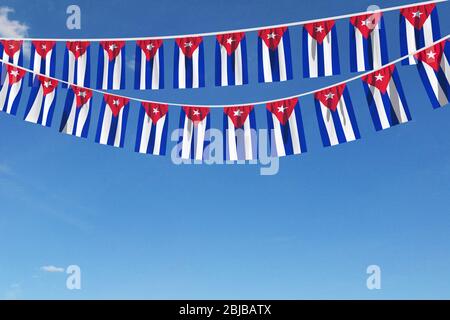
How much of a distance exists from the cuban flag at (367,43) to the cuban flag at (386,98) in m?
0.26

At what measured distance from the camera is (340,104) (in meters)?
11.4

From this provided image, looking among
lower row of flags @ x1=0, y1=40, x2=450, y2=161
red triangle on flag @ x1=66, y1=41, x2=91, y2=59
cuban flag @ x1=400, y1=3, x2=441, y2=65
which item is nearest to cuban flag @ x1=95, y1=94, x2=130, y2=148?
lower row of flags @ x1=0, y1=40, x2=450, y2=161

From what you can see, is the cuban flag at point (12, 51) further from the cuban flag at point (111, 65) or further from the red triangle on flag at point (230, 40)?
the red triangle on flag at point (230, 40)

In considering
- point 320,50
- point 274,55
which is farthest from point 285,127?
point 320,50

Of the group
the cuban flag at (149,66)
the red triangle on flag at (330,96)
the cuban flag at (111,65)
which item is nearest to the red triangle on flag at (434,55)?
the red triangle on flag at (330,96)

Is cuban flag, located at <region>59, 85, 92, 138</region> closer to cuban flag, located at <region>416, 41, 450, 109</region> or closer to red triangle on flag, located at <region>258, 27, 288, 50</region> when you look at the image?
red triangle on flag, located at <region>258, 27, 288, 50</region>

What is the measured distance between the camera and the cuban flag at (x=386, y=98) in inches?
425

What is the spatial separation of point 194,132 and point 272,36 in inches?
105

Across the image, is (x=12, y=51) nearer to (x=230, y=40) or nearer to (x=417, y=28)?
(x=230, y=40)

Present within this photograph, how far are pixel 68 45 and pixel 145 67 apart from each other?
182 centimetres

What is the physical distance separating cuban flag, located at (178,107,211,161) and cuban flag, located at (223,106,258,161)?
0.44m

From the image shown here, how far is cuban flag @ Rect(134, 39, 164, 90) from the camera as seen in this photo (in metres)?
12.0

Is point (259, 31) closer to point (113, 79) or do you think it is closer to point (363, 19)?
point (363, 19)
